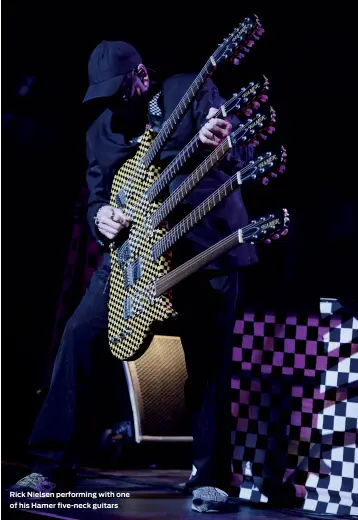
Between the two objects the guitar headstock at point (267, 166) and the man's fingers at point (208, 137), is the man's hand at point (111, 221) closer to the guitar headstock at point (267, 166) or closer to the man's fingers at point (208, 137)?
the man's fingers at point (208, 137)

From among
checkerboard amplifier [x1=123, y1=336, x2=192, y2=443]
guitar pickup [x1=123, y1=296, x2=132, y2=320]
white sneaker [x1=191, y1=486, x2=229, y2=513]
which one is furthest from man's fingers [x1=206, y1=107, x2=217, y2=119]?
white sneaker [x1=191, y1=486, x2=229, y2=513]

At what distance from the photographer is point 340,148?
3.00 meters

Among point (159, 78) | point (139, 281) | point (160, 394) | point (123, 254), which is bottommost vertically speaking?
point (160, 394)

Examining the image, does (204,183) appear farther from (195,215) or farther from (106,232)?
(106,232)

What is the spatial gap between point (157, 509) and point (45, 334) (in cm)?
173

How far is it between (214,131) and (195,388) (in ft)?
2.95

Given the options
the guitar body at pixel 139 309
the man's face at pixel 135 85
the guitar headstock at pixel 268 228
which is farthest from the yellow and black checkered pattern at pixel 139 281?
the guitar headstock at pixel 268 228

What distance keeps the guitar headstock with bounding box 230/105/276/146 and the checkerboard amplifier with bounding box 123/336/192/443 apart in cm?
120

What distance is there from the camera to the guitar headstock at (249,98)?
1978 mm

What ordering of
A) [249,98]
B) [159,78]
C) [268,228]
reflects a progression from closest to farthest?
[268,228]
[249,98]
[159,78]

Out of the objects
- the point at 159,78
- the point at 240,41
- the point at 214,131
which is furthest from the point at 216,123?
the point at 159,78

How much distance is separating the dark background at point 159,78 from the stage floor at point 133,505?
0.75m

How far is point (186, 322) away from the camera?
2.30 metres

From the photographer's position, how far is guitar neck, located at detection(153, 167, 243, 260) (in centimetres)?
200
